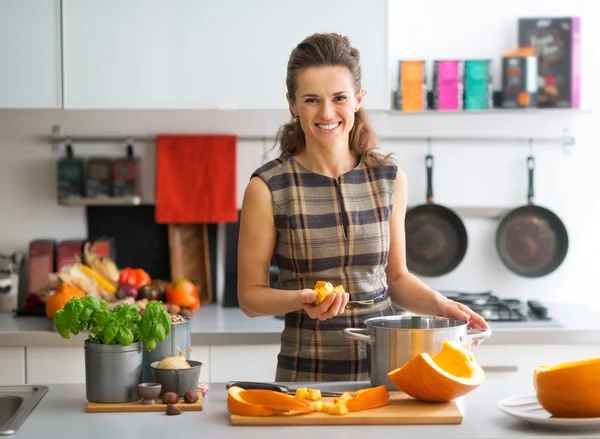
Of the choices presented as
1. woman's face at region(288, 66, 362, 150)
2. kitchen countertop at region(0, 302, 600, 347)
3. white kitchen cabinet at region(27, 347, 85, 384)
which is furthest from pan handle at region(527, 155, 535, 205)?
white kitchen cabinet at region(27, 347, 85, 384)

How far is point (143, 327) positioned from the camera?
171cm

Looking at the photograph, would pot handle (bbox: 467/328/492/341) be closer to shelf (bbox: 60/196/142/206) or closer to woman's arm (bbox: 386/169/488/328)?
woman's arm (bbox: 386/169/488/328)

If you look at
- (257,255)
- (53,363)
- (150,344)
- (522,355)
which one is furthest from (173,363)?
(522,355)

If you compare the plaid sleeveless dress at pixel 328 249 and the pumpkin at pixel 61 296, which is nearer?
the plaid sleeveless dress at pixel 328 249

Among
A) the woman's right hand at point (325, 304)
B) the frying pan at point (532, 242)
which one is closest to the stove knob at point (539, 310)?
the frying pan at point (532, 242)

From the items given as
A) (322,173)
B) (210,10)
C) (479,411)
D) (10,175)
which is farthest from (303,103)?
(10,175)

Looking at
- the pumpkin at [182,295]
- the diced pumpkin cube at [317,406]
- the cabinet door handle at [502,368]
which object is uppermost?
the diced pumpkin cube at [317,406]

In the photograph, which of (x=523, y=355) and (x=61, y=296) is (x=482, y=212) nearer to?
(x=523, y=355)

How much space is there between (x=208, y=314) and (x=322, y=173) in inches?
48.9

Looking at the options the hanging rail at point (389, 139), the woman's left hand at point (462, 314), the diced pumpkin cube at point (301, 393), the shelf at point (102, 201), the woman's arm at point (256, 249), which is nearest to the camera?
the diced pumpkin cube at point (301, 393)

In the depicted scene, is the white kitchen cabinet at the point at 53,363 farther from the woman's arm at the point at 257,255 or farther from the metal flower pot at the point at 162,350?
the metal flower pot at the point at 162,350

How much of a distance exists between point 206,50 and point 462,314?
1.62 m

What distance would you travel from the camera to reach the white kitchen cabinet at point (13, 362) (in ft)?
9.53

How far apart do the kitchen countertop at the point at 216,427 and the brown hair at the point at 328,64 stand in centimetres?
70
